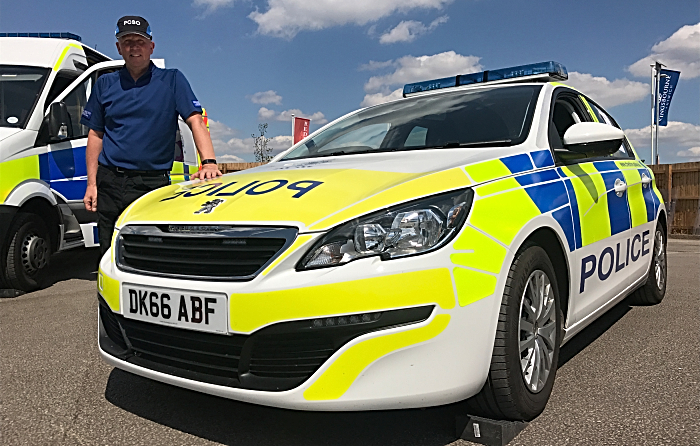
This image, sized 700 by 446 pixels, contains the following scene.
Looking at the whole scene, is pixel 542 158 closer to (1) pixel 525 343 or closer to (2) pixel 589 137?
(2) pixel 589 137

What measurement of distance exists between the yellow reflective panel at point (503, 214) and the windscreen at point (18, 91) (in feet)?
15.3

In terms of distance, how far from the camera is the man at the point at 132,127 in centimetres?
344

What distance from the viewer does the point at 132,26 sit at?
3.31m

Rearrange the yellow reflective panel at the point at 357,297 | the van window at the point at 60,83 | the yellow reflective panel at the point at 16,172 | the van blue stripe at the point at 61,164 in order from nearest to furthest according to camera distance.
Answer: the yellow reflective panel at the point at 357,297, the yellow reflective panel at the point at 16,172, the van blue stripe at the point at 61,164, the van window at the point at 60,83

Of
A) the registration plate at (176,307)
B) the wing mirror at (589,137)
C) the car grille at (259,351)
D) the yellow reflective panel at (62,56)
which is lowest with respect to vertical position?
the car grille at (259,351)

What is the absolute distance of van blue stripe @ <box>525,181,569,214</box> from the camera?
2.25 m

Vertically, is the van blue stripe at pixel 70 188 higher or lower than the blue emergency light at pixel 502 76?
lower

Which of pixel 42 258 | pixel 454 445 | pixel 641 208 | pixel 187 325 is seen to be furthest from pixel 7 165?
pixel 641 208

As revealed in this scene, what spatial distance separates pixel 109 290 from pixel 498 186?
1.52 meters

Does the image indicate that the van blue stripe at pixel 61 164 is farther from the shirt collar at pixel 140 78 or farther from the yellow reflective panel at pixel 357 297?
the yellow reflective panel at pixel 357 297

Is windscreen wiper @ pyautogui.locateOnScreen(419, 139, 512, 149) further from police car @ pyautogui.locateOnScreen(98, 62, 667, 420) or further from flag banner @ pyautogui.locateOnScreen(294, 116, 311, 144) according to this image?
flag banner @ pyautogui.locateOnScreen(294, 116, 311, 144)

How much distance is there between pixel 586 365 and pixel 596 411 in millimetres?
609

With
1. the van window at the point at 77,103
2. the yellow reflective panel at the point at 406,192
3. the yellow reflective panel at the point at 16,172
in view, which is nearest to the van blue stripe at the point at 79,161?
the van window at the point at 77,103

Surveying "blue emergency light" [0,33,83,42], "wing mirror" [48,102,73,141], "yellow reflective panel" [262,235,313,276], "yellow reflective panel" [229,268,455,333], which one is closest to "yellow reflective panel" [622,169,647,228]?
"yellow reflective panel" [229,268,455,333]
